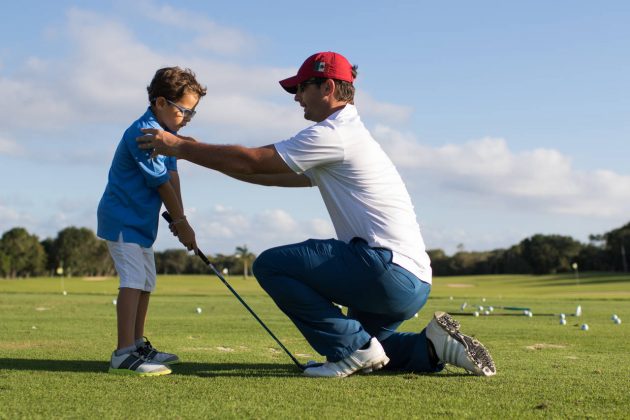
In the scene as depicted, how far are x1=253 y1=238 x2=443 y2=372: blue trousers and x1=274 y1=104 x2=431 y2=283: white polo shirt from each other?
0.10m

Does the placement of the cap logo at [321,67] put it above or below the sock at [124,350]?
above

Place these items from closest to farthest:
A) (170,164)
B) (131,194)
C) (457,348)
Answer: (457,348) → (131,194) → (170,164)

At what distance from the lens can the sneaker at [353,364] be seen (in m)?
4.48

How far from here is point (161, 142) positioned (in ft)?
14.6

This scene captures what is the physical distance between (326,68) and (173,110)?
4.77 feet

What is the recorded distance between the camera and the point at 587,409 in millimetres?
3443

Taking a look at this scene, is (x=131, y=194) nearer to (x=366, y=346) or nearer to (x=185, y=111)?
(x=185, y=111)

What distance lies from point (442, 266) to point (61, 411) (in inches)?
3995

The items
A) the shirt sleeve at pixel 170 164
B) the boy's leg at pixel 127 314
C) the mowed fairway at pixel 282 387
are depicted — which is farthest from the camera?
the shirt sleeve at pixel 170 164

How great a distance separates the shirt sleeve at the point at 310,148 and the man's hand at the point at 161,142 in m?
0.63

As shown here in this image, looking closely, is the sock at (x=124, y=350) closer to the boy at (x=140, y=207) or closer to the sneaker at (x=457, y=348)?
the boy at (x=140, y=207)

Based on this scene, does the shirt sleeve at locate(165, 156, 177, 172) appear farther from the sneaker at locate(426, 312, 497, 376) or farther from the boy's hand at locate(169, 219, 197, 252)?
the sneaker at locate(426, 312, 497, 376)

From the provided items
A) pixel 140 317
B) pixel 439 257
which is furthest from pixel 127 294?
pixel 439 257

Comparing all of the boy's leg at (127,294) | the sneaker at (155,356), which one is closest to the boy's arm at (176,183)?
the boy's leg at (127,294)
